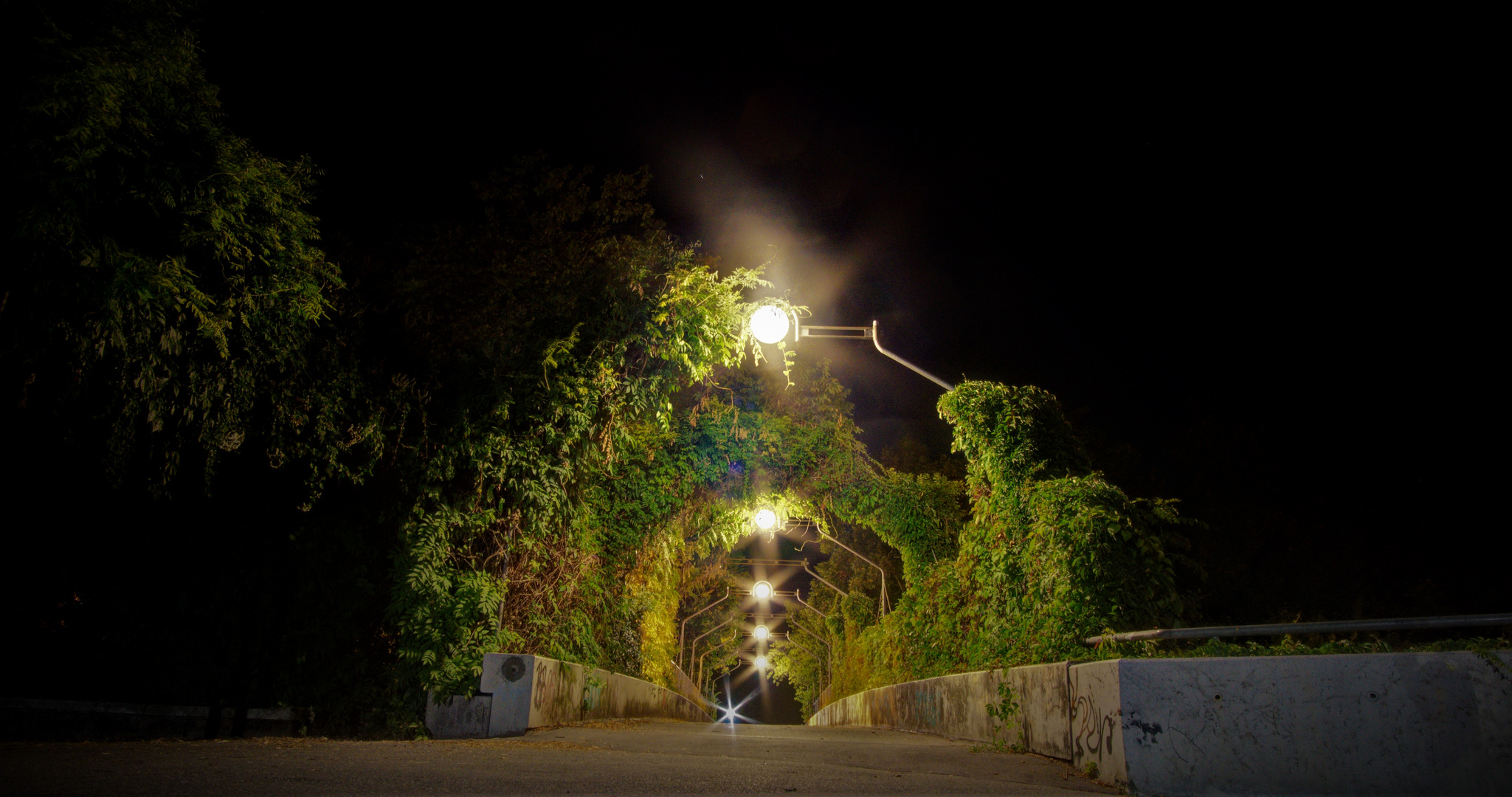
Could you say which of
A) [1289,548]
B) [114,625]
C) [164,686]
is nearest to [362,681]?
[164,686]

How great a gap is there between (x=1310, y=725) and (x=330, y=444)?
6.68 m

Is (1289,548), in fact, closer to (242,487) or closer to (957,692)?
(957,692)

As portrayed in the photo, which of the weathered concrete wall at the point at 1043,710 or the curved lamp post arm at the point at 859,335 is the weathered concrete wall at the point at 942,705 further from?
the curved lamp post arm at the point at 859,335

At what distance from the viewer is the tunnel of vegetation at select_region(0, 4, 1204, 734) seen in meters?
4.11

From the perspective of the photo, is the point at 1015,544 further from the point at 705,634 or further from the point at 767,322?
the point at 705,634

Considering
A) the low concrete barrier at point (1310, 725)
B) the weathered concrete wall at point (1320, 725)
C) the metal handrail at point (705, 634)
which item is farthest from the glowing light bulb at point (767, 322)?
the metal handrail at point (705, 634)

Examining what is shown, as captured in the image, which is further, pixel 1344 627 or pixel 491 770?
pixel 491 770

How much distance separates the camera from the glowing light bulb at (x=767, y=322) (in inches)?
299

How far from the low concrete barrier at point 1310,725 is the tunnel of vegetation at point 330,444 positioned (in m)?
1.81

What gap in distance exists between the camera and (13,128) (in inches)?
145

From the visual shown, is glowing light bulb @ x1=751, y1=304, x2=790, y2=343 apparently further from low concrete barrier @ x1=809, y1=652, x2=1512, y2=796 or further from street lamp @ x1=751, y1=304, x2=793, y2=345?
low concrete barrier @ x1=809, y1=652, x2=1512, y2=796

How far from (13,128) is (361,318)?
9.59 feet

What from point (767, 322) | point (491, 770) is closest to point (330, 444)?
point (491, 770)

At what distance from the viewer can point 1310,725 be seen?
3676mm
